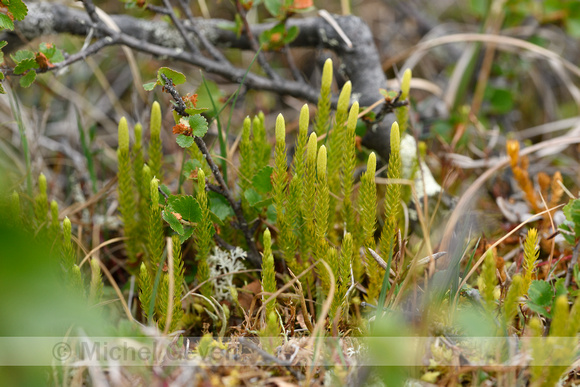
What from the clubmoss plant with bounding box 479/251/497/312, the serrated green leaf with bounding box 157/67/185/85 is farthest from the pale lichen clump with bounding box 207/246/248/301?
the clubmoss plant with bounding box 479/251/497/312

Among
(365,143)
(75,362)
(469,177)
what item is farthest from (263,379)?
(469,177)

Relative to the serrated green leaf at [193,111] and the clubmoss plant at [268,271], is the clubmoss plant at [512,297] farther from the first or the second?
the serrated green leaf at [193,111]

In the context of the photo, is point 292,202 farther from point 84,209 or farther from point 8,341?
point 84,209

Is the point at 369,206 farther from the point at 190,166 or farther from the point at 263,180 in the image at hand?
the point at 190,166

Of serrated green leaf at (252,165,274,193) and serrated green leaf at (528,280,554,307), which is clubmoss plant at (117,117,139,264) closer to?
serrated green leaf at (252,165,274,193)

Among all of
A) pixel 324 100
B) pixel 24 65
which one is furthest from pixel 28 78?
pixel 324 100

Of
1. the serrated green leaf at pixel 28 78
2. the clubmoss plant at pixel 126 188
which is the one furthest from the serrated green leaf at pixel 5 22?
the clubmoss plant at pixel 126 188
